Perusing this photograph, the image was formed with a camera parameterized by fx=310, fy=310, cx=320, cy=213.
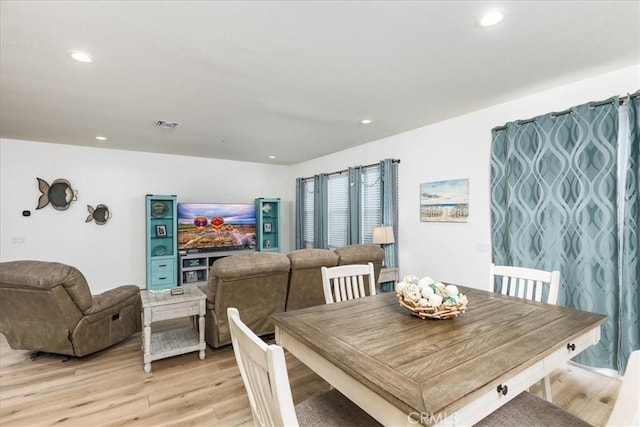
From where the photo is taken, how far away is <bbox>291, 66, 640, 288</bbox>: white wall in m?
2.85

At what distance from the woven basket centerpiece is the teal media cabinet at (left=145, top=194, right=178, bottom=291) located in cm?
493

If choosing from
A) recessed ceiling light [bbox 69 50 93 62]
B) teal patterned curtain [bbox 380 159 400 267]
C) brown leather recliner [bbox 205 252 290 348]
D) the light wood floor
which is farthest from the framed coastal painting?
recessed ceiling light [bbox 69 50 93 62]

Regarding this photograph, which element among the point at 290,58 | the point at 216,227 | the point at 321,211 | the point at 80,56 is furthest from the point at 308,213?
the point at 80,56

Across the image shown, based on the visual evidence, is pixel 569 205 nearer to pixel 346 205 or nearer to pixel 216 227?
pixel 346 205

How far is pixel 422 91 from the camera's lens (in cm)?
300

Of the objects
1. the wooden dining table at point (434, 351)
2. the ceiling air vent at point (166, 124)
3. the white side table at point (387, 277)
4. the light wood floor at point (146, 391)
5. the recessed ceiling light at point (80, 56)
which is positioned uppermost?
the recessed ceiling light at point (80, 56)

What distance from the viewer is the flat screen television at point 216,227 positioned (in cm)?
575

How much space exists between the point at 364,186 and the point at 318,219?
136 centimetres

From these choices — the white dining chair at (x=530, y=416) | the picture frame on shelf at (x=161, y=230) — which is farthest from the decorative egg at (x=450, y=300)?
the picture frame on shelf at (x=161, y=230)

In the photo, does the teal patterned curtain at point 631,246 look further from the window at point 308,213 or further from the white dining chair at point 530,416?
the window at point 308,213

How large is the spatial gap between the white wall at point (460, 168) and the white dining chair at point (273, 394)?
8.78 ft

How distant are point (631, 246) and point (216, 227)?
5.70 m

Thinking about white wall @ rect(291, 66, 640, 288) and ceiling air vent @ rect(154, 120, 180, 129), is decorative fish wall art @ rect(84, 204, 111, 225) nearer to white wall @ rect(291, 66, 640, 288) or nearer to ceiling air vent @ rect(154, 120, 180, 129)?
ceiling air vent @ rect(154, 120, 180, 129)

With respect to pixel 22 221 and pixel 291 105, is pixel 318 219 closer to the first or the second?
pixel 291 105
